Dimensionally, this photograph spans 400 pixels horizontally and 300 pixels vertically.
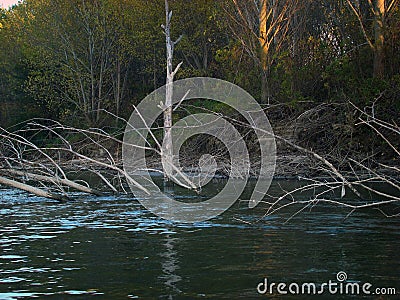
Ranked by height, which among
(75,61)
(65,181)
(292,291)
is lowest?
(292,291)

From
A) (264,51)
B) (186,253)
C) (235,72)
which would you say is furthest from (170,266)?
(235,72)

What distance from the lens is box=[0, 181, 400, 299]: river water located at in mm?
8242

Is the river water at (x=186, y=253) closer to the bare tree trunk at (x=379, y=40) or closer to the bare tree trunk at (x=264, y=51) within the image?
the bare tree trunk at (x=379, y=40)

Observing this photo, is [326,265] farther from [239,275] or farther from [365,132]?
[365,132]

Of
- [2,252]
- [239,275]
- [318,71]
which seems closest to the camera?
[239,275]

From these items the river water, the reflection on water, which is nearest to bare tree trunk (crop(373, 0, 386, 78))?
the river water

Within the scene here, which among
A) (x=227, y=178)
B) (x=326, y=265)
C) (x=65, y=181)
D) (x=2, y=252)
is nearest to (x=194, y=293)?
(x=326, y=265)

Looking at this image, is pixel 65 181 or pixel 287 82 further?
pixel 287 82

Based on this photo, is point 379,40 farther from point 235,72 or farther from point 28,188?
point 28,188

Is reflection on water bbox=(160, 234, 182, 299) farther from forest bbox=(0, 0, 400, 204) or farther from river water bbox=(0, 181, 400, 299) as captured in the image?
forest bbox=(0, 0, 400, 204)

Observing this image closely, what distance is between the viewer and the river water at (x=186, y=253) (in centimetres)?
824

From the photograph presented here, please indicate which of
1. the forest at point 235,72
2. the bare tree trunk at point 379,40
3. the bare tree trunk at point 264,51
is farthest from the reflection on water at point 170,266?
the bare tree trunk at point 264,51

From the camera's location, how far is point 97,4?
40781mm

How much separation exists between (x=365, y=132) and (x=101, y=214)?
10718 mm
